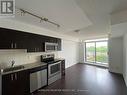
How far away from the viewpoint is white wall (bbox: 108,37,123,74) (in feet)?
16.1

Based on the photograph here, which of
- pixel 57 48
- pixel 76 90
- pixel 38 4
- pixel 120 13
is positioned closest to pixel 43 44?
pixel 57 48

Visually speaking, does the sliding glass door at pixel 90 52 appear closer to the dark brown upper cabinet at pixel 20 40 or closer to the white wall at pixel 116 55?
the white wall at pixel 116 55

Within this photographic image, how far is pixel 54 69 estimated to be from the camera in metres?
3.84

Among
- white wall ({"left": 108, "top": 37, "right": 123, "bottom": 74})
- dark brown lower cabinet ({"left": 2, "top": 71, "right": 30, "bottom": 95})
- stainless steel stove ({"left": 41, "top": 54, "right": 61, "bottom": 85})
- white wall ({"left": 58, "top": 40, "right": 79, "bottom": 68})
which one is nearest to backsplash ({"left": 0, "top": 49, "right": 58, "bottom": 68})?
stainless steel stove ({"left": 41, "top": 54, "right": 61, "bottom": 85})

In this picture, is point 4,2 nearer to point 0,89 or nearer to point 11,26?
point 11,26

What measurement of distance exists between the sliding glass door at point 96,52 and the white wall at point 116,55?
6.00ft

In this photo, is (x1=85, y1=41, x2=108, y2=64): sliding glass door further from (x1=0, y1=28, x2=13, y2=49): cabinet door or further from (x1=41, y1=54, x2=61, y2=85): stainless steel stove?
(x1=0, y1=28, x2=13, y2=49): cabinet door

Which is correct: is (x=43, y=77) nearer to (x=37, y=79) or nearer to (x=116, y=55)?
(x=37, y=79)

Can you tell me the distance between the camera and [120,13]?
218 cm

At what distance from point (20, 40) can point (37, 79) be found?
1497 millimetres

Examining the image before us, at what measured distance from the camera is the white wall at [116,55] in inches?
193

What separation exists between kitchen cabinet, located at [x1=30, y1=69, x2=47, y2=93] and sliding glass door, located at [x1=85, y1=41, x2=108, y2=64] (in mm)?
5811

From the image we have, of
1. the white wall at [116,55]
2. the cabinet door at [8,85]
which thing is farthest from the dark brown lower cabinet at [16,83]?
the white wall at [116,55]

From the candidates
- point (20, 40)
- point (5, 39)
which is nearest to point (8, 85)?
point (5, 39)
